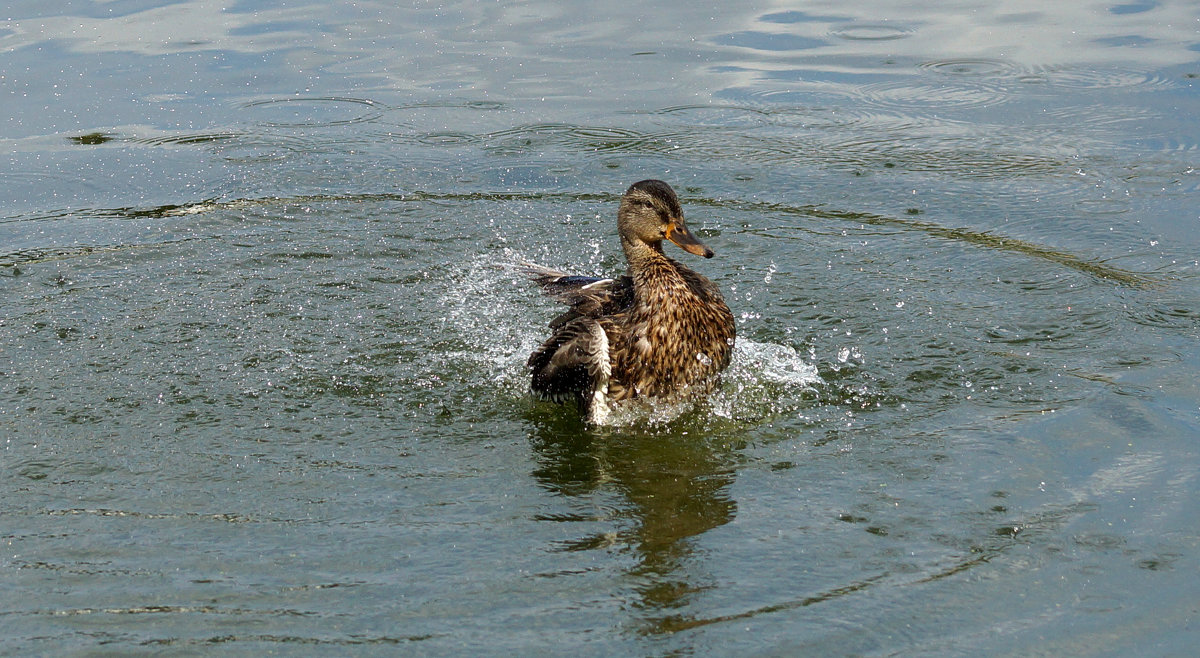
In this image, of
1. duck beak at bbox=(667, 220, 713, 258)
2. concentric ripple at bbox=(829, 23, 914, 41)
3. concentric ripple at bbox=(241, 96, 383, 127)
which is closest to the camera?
duck beak at bbox=(667, 220, 713, 258)

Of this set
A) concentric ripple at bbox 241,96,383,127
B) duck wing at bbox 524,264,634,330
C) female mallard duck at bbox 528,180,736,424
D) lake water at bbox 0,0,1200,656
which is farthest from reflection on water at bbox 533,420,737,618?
concentric ripple at bbox 241,96,383,127

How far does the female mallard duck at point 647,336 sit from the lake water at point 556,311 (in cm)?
18

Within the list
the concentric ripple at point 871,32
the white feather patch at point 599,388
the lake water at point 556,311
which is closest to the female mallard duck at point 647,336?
the white feather patch at point 599,388

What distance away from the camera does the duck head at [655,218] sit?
5.97m

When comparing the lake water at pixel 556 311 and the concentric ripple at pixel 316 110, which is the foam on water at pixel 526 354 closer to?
the lake water at pixel 556 311

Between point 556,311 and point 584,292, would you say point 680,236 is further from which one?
point 556,311

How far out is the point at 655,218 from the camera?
6.02 meters

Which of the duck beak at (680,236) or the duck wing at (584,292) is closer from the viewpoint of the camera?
the duck beak at (680,236)

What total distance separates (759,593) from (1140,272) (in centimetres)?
360

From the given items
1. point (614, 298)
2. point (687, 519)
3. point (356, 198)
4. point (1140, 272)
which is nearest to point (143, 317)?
point (356, 198)

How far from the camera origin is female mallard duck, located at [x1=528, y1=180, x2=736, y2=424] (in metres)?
5.85

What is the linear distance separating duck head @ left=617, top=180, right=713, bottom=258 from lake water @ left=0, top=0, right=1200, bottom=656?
2.25ft

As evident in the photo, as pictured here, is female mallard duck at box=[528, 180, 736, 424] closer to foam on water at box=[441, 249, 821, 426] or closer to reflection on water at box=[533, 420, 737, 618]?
foam on water at box=[441, 249, 821, 426]

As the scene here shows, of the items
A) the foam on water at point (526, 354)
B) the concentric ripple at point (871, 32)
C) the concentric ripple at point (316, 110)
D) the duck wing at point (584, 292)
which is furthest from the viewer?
the concentric ripple at point (871, 32)
